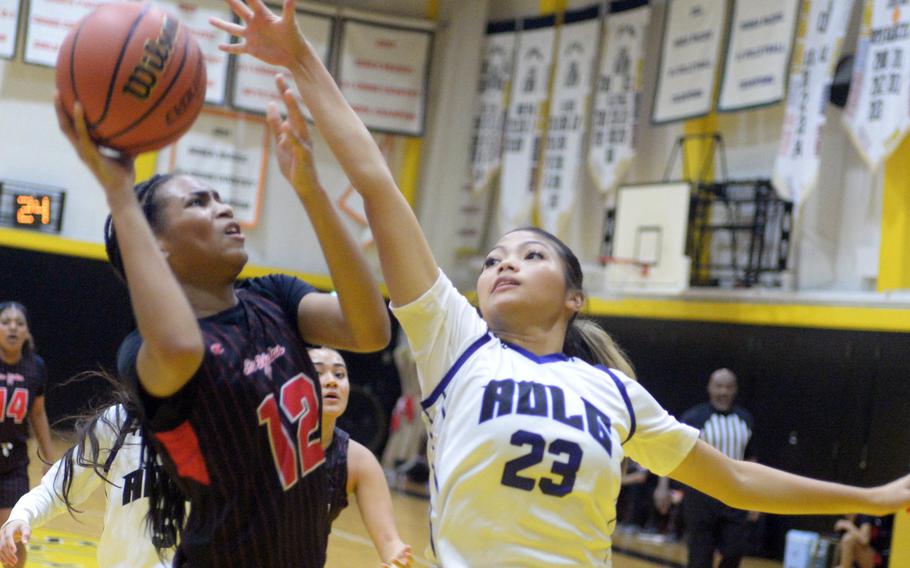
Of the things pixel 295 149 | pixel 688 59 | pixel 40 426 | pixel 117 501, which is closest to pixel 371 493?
pixel 117 501

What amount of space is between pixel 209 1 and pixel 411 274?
1422 centimetres

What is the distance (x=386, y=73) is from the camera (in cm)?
1653

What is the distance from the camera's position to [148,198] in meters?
2.51

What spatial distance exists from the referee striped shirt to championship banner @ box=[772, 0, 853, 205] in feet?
11.7

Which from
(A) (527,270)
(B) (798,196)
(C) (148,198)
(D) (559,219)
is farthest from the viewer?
(D) (559,219)

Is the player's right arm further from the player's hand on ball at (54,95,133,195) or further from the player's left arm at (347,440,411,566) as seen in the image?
the player's left arm at (347,440,411,566)

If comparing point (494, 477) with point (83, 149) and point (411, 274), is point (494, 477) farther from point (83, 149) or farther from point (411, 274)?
point (83, 149)

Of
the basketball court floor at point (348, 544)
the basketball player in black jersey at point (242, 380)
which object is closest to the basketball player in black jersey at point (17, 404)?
the basketball court floor at point (348, 544)

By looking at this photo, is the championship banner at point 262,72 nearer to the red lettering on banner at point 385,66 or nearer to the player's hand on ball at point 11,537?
the red lettering on banner at point 385,66

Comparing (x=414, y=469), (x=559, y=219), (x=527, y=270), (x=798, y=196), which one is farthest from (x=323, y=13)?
(x=527, y=270)

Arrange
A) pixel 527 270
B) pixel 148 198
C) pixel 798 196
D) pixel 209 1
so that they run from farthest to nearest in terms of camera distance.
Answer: pixel 209 1, pixel 798 196, pixel 527 270, pixel 148 198

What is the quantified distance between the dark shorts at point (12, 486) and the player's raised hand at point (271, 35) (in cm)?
469

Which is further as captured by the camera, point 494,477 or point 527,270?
point 527,270

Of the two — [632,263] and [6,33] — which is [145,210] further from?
[6,33]
